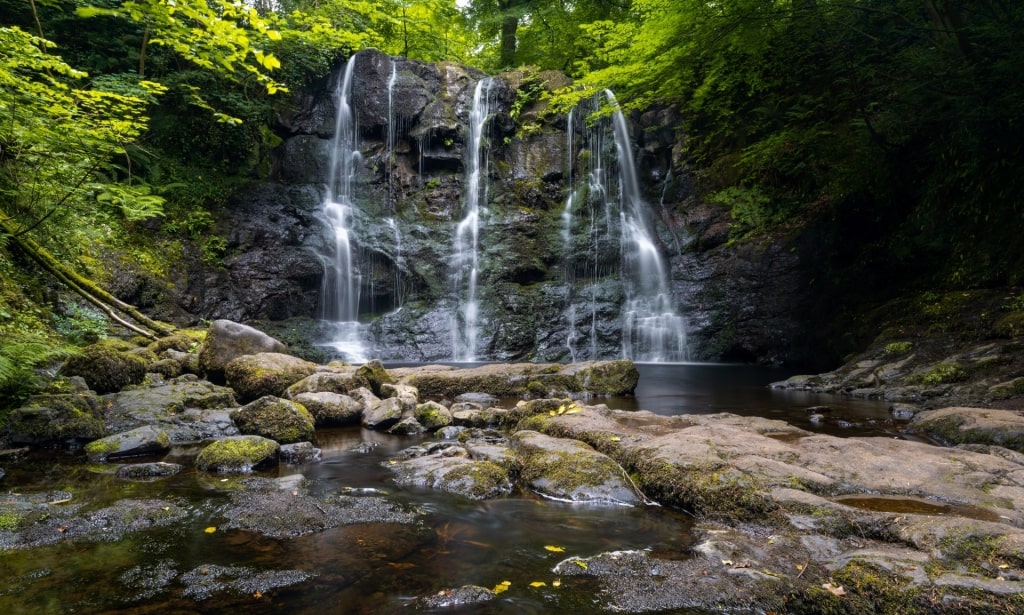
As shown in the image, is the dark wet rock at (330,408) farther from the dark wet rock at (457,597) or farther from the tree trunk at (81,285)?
the dark wet rock at (457,597)

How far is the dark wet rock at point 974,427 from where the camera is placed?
16.4ft

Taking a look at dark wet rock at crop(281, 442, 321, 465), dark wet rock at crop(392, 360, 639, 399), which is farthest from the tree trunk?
dark wet rock at crop(392, 360, 639, 399)

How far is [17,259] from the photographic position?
7785mm

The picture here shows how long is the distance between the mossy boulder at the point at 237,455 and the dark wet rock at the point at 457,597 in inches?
120

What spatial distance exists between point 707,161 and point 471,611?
57.1 ft

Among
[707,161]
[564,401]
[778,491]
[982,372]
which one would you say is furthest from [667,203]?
[778,491]

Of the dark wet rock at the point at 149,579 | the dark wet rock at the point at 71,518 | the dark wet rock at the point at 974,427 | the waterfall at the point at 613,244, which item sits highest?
the waterfall at the point at 613,244

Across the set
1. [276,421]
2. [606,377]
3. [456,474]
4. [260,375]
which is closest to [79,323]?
[260,375]

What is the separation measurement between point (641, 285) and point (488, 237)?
16.4 ft

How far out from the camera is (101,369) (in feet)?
22.9

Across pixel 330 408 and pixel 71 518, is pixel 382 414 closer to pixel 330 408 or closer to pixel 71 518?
pixel 330 408

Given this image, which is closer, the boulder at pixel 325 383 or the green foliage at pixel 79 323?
the boulder at pixel 325 383

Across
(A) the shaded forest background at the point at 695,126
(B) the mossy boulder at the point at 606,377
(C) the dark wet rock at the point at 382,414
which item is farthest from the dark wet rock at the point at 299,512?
(B) the mossy boulder at the point at 606,377

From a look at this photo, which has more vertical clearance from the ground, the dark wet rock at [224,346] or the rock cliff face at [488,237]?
the rock cliff face at [488,237]
